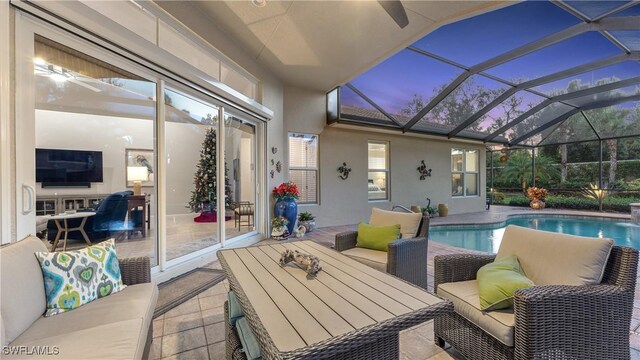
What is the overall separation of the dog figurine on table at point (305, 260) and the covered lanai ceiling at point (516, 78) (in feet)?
15.9

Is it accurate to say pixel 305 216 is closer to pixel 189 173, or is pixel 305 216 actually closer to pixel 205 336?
pixel 189 173

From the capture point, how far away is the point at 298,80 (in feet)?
19.7

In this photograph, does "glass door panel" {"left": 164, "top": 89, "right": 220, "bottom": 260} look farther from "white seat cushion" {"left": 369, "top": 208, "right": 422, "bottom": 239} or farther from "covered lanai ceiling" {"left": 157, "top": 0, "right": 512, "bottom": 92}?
"white seat cushion" {"left": 369, "top": 208, "right": 422, "bottom": 239}

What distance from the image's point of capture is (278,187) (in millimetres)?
5746

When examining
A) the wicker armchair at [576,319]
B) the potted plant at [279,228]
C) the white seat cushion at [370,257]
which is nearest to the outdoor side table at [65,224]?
the white seat cushion at [370,257]

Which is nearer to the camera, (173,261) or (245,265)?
(245,265)

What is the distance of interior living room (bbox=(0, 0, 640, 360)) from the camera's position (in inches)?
56.3

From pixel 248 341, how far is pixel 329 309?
0.46 meters

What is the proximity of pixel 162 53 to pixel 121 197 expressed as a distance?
1864 mm

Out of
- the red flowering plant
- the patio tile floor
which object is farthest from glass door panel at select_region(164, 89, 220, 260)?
the red flowering plant

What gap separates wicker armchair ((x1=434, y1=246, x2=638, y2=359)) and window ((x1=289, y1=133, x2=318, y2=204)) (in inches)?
219

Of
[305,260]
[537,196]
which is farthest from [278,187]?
[537,196]

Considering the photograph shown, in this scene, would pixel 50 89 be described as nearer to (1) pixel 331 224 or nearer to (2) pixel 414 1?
(2) pixel 414 1

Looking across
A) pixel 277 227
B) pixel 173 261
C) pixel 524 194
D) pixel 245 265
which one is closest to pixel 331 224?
pixel 277 227
